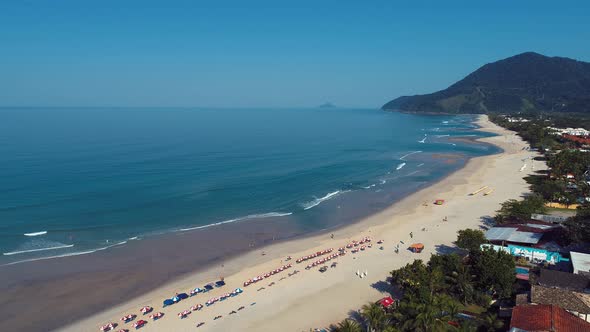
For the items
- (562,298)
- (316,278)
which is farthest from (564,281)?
(316,278)

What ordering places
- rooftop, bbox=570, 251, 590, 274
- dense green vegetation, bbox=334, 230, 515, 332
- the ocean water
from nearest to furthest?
dense green vegetation, bbox=334, 230, 515, 332
rooftop, bbox=570, 251, 590, 274
the ocean water

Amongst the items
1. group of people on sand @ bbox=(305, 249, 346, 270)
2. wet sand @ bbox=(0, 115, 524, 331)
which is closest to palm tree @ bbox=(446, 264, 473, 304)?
group of people on sand @ bbox=(305, 249, 346, 270)

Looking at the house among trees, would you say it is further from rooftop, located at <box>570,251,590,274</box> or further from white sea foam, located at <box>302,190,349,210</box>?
white sea foam, located at <box>302,190,349,210</box>

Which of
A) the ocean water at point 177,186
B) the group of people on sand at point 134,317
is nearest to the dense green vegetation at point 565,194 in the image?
the ocean water at point 177,186

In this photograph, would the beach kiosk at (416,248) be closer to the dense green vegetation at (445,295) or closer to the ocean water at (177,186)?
the dense green vegetation at (445,295)

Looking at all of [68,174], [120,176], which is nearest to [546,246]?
[120,176]
